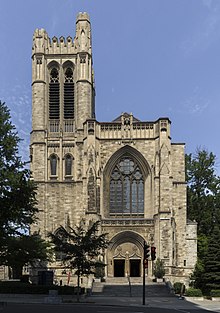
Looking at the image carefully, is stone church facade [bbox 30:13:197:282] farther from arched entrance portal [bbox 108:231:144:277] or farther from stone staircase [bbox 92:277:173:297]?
stone staircase [bbox 92:277:173:297]

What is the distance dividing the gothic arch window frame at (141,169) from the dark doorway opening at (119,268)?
438 cm

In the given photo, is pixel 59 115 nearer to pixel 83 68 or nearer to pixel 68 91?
pixel 68 91

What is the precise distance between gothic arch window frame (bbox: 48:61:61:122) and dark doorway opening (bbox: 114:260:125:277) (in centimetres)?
1550

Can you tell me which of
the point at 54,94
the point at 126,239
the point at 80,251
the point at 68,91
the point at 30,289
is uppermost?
the point at 68,91

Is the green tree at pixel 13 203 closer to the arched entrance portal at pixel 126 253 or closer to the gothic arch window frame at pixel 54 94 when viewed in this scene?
the arched entrance portal at pixel 126 253

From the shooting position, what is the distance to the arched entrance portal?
57094mm

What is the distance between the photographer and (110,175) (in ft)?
194

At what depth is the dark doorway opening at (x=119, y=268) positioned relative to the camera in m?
57.8

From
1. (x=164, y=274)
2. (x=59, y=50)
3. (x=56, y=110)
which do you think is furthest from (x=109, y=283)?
(x=59, y=50)

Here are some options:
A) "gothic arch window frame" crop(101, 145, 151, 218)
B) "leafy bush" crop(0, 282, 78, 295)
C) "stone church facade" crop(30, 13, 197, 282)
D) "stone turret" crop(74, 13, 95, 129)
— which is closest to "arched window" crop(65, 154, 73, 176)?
"stone church facade" crop(30, 13, 197, 282)

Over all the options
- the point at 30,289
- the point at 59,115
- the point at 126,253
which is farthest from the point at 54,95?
the point at 30,289

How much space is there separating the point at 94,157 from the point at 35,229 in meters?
8.95

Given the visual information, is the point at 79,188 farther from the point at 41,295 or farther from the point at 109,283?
the point at 41,295

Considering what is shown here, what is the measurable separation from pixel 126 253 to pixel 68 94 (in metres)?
17.3
